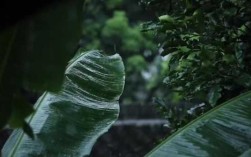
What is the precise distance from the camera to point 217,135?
186 centimetres

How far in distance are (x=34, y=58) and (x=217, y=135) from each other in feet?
2.74

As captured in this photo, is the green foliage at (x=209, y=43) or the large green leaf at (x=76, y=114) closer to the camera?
the large green leaf at (x=76, y=114)

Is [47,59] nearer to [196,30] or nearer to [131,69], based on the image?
[196,30]

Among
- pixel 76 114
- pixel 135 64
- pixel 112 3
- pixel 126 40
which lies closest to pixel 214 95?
pixel 76 114

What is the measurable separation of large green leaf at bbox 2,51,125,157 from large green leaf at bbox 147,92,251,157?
275 mm

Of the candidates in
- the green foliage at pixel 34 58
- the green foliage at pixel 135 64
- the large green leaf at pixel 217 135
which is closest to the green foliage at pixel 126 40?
the green foliage at pixel 135 64

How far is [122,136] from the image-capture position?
4.60 m

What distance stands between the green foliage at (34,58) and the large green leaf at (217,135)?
676mm

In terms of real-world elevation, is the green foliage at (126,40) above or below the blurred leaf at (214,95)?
below

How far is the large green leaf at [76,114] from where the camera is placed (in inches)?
77.8

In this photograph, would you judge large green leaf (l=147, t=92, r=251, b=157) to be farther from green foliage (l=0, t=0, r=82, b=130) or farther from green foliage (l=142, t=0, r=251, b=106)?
green foliage (l=0, t=0, r=82, b=130)

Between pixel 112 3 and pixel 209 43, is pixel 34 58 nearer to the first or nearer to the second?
pixel 209 43

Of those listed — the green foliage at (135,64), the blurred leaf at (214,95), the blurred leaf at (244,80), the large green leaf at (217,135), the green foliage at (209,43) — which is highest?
the green foliage at (209,43)

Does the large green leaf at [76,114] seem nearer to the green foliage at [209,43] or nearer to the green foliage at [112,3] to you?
the green foliage at [209,43]
